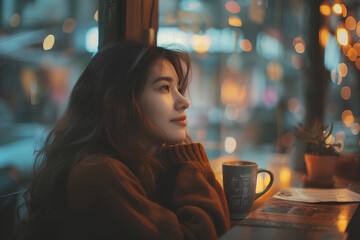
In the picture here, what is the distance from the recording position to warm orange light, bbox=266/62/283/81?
531 cm

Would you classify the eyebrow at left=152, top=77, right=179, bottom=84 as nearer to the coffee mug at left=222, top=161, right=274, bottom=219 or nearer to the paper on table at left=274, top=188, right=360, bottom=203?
the coffee mug at left=222, top=161, right=274, bottom=219

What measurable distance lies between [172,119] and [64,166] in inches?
10.8

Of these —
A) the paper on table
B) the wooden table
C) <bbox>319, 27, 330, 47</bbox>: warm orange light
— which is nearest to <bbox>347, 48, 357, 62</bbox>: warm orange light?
<bbox>319, 27, 330, 47</bbox>: warm orange light

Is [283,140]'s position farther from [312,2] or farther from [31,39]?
[31,39]

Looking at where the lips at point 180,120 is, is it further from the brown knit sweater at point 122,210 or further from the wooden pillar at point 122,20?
the wooden pillar at point 122,20

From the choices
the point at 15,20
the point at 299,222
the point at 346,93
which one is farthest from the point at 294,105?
the point at 299,222

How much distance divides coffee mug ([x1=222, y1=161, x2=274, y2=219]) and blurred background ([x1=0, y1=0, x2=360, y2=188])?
0.88m

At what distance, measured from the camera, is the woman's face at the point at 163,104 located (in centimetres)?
84

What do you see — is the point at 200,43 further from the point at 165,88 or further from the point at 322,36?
the point at 165,88

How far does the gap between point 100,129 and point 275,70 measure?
4891 millimetres

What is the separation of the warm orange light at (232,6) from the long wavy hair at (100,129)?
155 inches

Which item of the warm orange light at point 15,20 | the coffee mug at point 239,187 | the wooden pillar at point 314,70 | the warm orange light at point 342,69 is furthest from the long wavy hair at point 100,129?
the warm orange light at point 342,69

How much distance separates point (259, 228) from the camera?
0.75m

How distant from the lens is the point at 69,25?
3.08 metres
